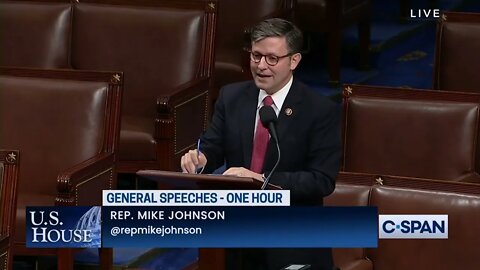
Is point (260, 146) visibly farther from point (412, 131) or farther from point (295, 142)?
point (412, 131)

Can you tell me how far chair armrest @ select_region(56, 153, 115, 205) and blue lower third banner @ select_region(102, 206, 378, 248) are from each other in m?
1.02

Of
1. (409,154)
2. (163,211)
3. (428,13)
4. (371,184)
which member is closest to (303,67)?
(428,13)

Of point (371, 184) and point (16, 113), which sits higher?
point (16, 113)

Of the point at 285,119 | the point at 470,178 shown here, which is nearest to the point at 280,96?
the point at 285,119

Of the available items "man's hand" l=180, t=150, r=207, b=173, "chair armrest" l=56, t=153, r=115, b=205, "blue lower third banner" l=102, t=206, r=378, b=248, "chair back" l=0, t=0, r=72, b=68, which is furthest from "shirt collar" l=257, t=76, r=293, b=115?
"chair back" l=0, t=0, r=72, b=68

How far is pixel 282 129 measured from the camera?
2.05 meters

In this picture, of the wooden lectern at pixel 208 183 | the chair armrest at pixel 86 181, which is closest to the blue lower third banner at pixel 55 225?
the wooden lectern at pixel 208 183

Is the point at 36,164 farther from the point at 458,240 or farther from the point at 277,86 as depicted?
the point at 458,240

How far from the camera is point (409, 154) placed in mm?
2648

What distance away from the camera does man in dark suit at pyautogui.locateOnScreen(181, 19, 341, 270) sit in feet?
6.60

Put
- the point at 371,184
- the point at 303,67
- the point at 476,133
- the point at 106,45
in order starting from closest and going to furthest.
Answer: the point at 371,184 < the point at 476,133 < the point at 106,45 < the point at 303,67

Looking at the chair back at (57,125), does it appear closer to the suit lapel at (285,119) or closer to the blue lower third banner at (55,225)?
the suit lapel at (285,119)

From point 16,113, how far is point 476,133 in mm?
1060

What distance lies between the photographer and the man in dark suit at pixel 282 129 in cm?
201
